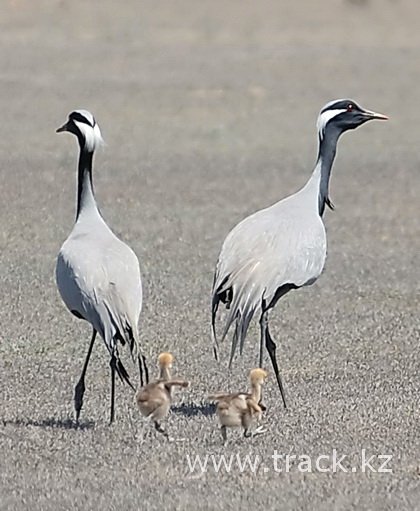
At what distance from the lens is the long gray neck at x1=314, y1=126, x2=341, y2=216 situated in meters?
8.02

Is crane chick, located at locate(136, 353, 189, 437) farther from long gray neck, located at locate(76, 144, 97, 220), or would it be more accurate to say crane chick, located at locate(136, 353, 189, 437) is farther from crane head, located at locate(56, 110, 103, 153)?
crane head, located at locate(56, 110, 103, 153)

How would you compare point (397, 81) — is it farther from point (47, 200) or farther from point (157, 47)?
point (47, 200)

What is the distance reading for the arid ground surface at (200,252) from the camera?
581cm

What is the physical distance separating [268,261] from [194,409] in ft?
2.81

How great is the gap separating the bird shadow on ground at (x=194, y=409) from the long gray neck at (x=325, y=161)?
1.50 m

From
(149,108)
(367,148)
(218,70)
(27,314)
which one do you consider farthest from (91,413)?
(218,70)

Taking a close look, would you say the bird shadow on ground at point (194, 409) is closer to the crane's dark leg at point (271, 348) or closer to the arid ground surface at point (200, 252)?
the arid ground surface at point (200, 252)

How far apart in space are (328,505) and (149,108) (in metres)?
17.7

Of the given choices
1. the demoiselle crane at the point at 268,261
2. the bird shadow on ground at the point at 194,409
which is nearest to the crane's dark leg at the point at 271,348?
the demoiselle crane at the point at 268,261

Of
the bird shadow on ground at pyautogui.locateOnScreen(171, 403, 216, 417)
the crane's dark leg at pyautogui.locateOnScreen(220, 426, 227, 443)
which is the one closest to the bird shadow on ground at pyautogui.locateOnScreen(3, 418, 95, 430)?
the bird shadow on ground at pyautogui.locateOnScreen(171, 403, 216, 417)

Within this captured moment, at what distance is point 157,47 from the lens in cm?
3008

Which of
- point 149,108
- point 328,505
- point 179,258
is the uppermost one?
point 149,108

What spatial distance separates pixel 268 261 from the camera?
721 centimetres

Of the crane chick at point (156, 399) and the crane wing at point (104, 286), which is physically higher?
the crane wing at point (104, 286)
